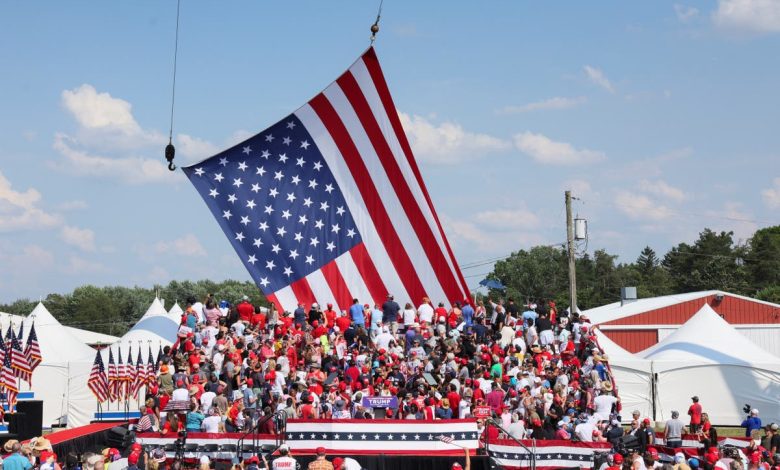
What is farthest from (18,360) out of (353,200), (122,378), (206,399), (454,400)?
(454,400)

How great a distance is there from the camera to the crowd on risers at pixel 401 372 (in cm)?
2067

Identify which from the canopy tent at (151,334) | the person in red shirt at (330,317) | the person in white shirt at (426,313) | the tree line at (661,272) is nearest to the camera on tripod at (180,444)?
the person in red shirt at (330,317)

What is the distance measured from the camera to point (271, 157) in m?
26.4

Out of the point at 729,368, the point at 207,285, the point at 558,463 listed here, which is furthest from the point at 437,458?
the point at 207,285

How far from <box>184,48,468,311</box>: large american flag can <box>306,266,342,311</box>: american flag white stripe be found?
1.0 inches

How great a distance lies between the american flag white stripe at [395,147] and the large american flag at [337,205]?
0.09ft

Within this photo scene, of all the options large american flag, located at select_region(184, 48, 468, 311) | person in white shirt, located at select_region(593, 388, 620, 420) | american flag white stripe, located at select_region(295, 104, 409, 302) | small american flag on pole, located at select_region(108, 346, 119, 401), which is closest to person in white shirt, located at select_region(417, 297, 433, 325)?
large american flag, located at select_region(184, 48, 468, 311)

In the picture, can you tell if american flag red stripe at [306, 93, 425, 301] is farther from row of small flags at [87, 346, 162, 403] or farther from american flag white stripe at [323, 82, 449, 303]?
row of small flags at [87, 346, 162, 403]

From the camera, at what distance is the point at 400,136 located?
2672 centimetres

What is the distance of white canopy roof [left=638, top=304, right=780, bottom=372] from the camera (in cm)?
3638

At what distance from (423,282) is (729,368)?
51.6 ft

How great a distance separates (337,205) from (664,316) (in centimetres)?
3645

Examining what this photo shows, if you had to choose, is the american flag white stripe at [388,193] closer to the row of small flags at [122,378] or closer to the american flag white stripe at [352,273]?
the american flag white stripe at [352,273]

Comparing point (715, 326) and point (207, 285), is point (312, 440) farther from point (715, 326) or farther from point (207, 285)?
point (207, 285)
